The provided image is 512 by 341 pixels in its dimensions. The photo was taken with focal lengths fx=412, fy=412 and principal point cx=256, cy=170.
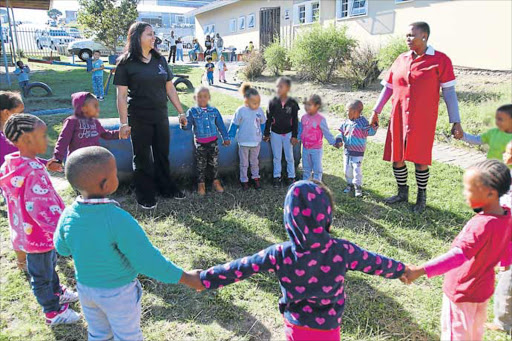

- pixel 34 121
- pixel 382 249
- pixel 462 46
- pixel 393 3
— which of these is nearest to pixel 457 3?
pixel 462 46

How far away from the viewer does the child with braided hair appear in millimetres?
2086

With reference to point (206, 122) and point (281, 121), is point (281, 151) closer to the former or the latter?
point (281, 121)

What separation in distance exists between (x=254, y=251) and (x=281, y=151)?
70.3 inches

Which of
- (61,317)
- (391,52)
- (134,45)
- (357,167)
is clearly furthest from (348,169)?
(391,52)

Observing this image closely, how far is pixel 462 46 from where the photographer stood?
1223 centimetres

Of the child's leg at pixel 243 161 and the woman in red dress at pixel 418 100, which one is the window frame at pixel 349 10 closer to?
the woman in red dress at pixel 418 100

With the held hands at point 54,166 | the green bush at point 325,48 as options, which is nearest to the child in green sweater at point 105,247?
the held hands at point 54,166

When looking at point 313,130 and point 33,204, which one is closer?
point 33,204

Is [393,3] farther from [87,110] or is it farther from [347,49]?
[87,110]

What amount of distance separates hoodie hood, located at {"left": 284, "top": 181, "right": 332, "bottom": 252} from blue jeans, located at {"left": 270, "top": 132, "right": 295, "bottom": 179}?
346cm

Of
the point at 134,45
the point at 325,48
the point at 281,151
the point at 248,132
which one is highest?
the point at 325,48

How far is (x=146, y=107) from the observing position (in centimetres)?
454

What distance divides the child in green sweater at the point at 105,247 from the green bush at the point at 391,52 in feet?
35.2

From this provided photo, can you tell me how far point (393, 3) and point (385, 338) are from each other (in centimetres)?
1394
